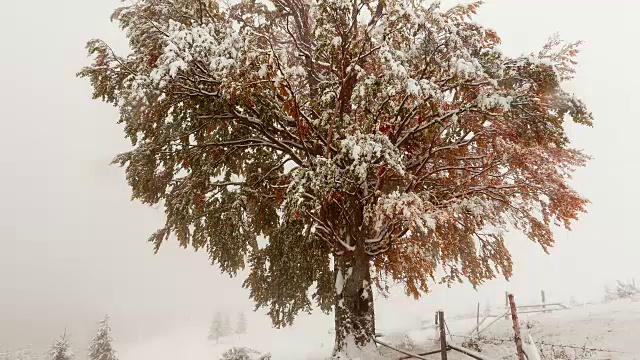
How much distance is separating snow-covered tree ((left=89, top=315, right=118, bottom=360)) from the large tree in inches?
1024

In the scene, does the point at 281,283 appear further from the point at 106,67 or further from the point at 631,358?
the point at 631,358

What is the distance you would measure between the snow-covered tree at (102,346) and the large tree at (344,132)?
26018 mm

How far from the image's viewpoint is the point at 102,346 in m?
29.9

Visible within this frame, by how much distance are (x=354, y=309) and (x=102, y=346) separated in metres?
29.6

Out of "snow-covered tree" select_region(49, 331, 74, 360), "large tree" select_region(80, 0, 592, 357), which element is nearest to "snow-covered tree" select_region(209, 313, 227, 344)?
"snow-covered tree" select_region(49, 331, 74, 360)

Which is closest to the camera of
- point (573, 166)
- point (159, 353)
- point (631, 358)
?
point (631, 358)

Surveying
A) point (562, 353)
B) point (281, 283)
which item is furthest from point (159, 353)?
point (562, 353)

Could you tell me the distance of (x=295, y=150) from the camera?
10094 mm

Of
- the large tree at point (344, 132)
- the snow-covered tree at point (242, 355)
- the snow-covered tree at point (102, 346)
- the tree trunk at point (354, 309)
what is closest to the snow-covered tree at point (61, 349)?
the snow-covered tree at point (102, 346)

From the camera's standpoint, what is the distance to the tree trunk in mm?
8641

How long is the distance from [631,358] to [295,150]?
8367 mm

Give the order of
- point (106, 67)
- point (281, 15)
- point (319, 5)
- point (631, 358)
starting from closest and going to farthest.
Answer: point (319, 5), point (631, 358), point (106, 67), point (281, 15)

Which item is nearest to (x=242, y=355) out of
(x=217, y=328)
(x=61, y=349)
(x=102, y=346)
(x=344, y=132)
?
(x=344, y=132)

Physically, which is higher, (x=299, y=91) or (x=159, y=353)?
(x=299, y=91)
